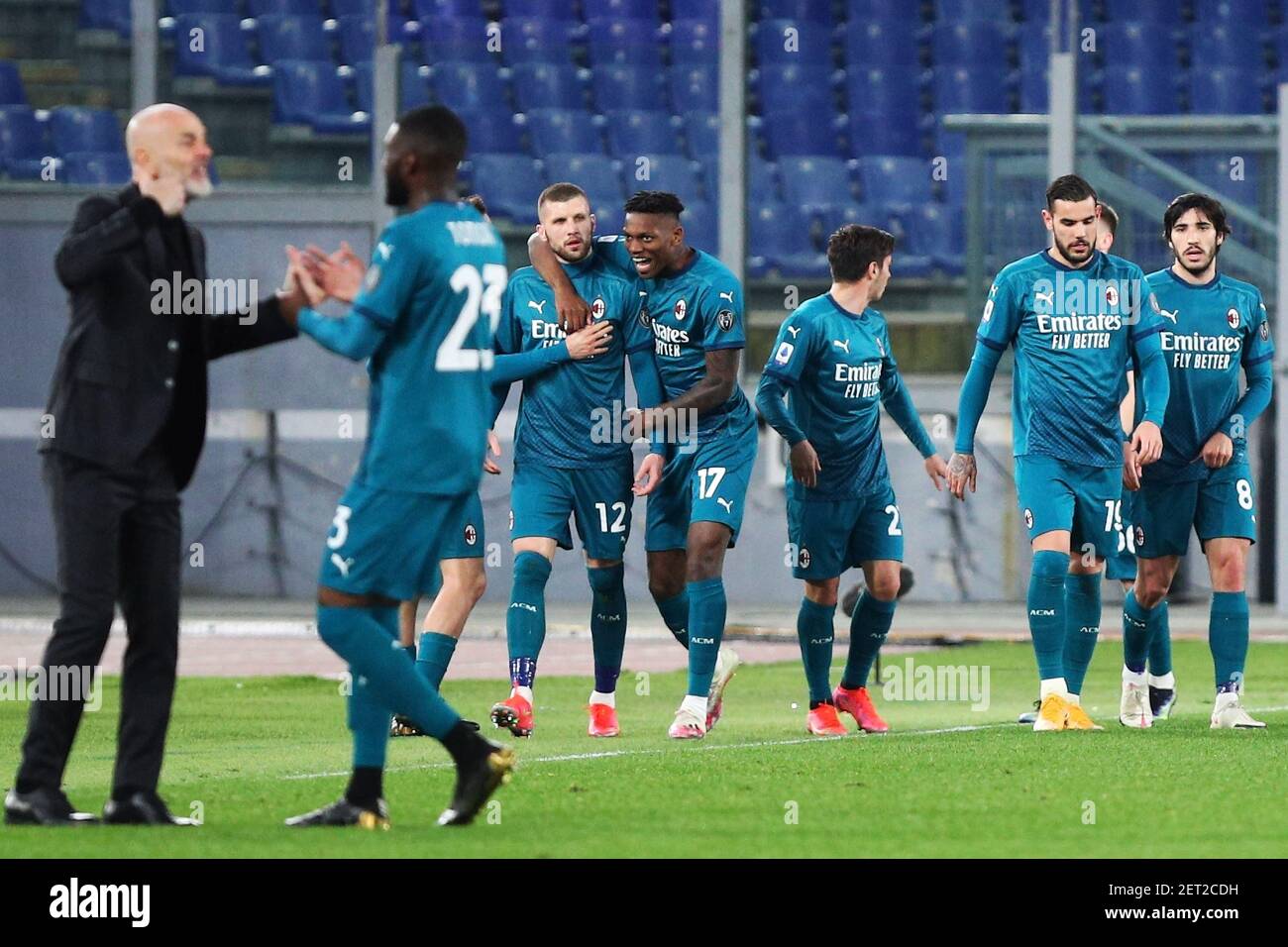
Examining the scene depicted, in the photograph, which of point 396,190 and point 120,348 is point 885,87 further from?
point 120,348

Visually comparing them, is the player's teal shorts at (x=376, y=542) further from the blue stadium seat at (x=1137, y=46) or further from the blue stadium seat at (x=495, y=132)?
the blue stadium seat at (x=1137, y=46)

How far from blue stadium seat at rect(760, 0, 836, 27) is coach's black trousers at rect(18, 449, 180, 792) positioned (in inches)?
662

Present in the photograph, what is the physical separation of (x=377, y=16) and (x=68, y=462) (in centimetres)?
1658

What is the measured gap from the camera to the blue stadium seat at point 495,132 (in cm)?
2342

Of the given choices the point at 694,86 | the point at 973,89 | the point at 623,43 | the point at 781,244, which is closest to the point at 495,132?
the point at 623,43

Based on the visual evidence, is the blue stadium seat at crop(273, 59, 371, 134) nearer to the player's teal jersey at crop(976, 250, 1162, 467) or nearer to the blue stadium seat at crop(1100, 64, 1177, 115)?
the blue stadium seat at crop(1100, 64, 1177, 115)

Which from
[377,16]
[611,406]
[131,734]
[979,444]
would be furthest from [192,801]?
[377,16]

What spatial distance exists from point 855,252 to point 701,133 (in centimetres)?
1245

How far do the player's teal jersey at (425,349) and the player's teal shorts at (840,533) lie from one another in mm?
4295

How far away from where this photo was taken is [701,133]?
2325cm

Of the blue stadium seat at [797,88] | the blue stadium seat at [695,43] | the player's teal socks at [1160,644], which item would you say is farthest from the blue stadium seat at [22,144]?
the player's teal socks at [1160,644]

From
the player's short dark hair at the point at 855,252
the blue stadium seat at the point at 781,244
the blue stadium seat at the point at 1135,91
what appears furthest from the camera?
the blue stadium seat at the point at 1135,91

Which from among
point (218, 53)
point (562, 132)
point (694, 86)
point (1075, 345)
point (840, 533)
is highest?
point (218, 53)
